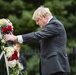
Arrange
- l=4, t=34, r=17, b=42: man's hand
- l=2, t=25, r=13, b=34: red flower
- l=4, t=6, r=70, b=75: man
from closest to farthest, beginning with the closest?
l=4, t=34, r=17, b=42: man's hand
l=4, t=6, r=70, b=75: man
l=2, t=25, r=13, b=34: red flower

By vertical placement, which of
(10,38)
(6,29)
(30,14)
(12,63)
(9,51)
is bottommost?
(12,63)

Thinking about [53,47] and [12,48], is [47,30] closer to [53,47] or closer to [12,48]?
[53,47]

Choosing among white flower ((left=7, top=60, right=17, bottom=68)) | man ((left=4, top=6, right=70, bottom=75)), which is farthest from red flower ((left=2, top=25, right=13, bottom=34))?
white flower ((left=7, top=60, right=17, bottom=68))

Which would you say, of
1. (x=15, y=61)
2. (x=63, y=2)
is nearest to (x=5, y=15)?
(x=63, y=2)

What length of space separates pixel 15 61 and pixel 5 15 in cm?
874

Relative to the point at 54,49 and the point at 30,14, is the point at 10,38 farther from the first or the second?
the point at 30,14

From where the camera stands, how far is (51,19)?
6906 mm

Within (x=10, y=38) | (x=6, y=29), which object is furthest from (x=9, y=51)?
(x=10, y=38)

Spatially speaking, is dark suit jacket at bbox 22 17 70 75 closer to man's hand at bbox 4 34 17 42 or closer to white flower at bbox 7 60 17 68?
man's hand at bbox 4 34 17 42

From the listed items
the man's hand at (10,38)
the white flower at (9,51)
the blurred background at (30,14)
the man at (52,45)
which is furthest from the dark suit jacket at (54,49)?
the blurred background at (30,14)

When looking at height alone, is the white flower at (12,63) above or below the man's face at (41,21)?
below

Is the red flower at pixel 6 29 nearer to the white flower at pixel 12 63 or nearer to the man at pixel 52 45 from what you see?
the man at pixel 52 45

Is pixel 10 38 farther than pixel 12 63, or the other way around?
pixel 12 63

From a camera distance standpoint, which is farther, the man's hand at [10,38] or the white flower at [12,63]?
the white flower at [12,63]
